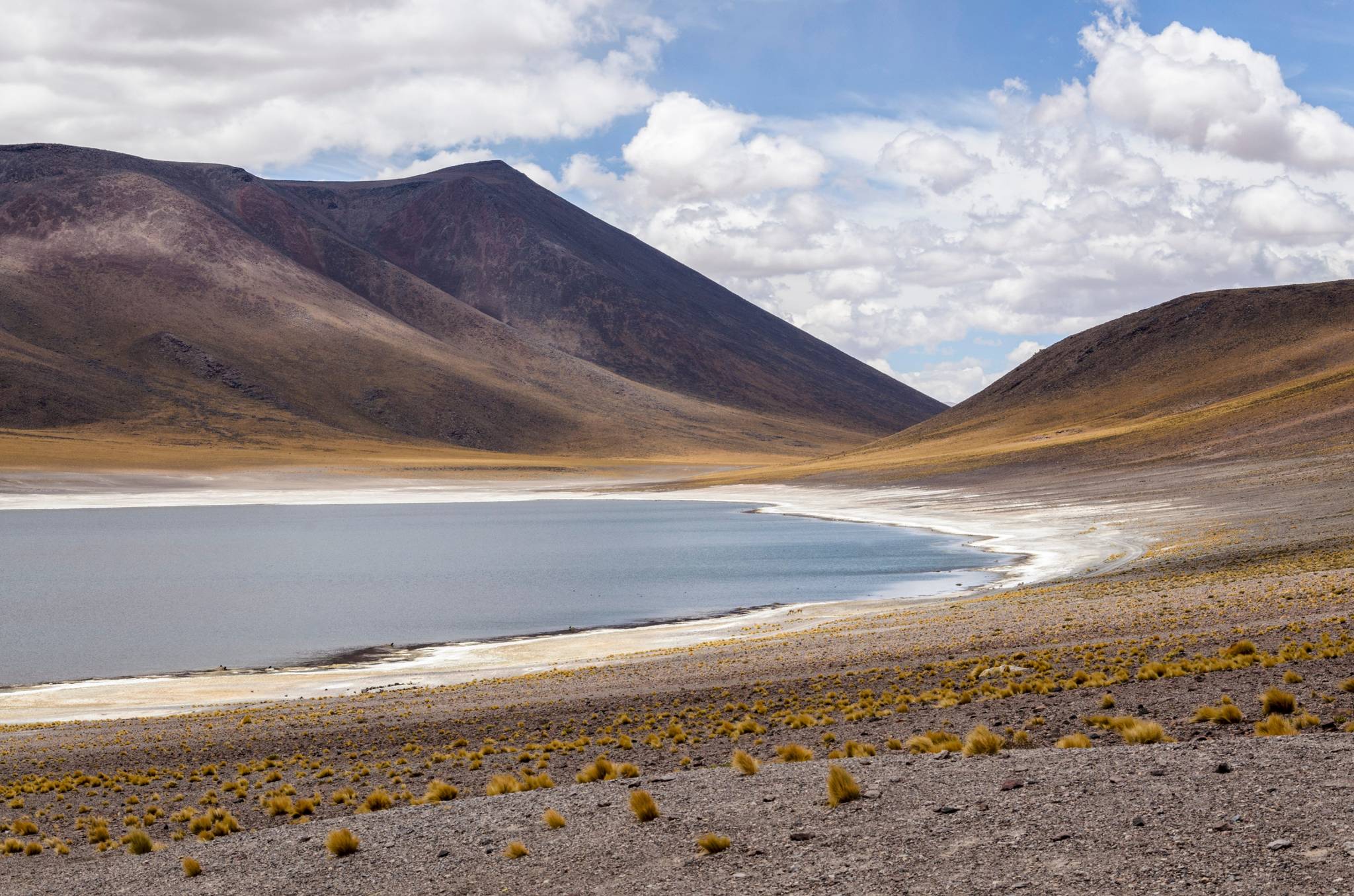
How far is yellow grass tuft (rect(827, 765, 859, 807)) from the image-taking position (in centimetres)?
1062

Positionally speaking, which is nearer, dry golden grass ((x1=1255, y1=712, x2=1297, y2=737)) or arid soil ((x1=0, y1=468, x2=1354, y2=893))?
arid soil ((x1=0, y1=468, x2=1354, y2=893))

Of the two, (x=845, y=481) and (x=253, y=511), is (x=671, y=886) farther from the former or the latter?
(x=845, y=481)

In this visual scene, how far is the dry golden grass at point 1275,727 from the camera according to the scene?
12.1 meters

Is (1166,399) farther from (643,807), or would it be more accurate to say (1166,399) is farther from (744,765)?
(643,807)

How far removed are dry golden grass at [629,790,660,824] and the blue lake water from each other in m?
26.3

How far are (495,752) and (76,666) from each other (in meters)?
22.4

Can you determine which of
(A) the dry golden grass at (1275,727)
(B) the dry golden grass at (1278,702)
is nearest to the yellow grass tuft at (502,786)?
(A) the dry golden grass at (1275,727)

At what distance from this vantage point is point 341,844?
11.4 metres

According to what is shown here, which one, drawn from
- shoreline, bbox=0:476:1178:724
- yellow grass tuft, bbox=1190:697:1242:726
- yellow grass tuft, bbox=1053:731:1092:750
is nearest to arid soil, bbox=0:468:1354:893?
yellow grass tuft, bbox=1190:697:1242:726

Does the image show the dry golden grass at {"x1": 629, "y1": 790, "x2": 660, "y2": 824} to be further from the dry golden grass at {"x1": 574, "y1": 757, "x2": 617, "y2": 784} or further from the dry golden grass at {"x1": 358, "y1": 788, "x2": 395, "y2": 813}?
the dry golden grass at {"x1": 358, "y1": 788, "x2": 395, "y2": 813}

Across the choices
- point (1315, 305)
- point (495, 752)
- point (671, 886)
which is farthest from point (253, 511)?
point (1315, 305)

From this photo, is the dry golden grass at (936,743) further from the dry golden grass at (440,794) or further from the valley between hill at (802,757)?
the dry golden grass at (440,794)

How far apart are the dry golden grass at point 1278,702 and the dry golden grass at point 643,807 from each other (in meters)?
7.53

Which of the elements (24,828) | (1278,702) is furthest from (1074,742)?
(24,828)
